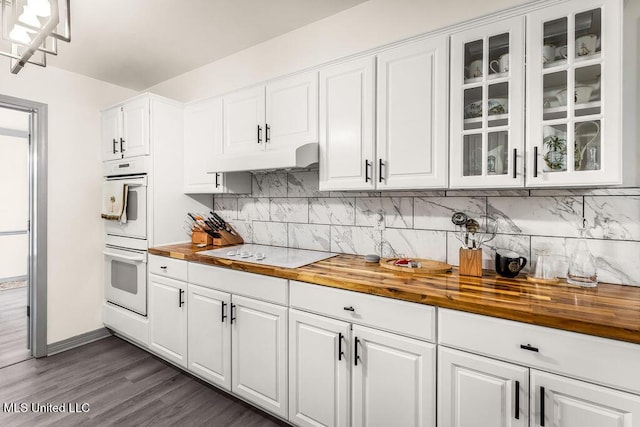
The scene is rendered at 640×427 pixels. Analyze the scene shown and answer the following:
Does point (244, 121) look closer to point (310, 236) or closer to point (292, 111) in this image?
point (292, 111)

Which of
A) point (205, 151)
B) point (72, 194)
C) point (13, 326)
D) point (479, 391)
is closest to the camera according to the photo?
point (479, 391)

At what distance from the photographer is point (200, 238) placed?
2832mm

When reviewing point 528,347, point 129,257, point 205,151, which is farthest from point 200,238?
point 528,347

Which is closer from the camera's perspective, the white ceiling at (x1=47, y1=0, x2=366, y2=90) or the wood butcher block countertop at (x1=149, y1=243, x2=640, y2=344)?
the wood butcher block countertop at (x1=149, y1=243, x2=640, y2=344)

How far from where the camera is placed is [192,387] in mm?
2375

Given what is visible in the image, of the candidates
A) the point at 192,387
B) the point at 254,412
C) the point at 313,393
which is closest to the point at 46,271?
the point at 192,387

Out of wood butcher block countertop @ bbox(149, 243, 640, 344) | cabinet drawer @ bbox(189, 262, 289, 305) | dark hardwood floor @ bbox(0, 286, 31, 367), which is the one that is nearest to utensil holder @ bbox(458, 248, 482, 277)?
wood butcher block countertop @ bbox(149, 243, 640, 344)

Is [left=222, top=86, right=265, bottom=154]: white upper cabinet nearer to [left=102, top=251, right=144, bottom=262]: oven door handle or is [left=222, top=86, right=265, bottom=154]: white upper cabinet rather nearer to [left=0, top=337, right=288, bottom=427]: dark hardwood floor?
[left=102, top=251, right=144, bottom=262]: oven door handle

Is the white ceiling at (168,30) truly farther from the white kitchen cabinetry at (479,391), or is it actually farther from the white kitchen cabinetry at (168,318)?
the white kitchen cabinetry at (479,391)

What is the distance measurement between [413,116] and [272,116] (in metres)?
1.04

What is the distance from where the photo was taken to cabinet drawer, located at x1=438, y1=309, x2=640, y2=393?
1.05 metres

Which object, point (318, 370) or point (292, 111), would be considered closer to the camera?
point (318, 370)

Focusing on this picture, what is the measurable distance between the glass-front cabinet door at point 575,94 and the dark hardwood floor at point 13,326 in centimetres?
411

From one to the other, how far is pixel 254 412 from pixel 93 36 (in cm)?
297
